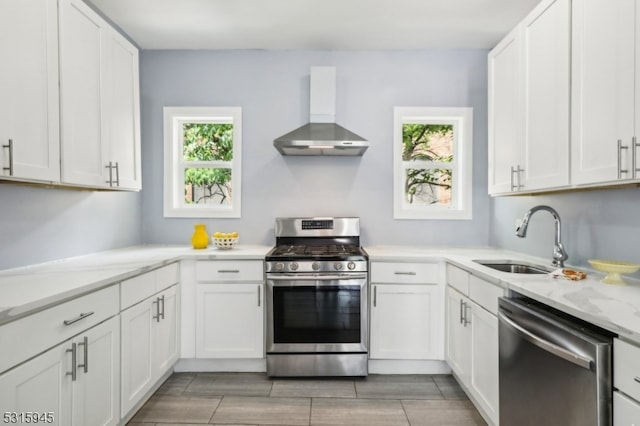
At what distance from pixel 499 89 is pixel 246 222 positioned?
→ 2.31m

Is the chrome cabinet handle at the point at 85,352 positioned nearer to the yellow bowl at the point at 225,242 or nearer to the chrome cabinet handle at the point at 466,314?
the yellow bowl at the point at 225,242

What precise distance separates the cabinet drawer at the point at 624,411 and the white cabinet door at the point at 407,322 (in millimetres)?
1584

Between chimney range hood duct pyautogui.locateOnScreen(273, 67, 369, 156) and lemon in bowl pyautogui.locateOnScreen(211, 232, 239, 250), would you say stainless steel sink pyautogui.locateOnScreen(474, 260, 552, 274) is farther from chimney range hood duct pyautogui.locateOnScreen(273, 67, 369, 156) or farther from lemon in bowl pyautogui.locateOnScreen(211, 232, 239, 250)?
lemon in bowl pyautogui.locateOnScreen(211, 232, 239, 250)

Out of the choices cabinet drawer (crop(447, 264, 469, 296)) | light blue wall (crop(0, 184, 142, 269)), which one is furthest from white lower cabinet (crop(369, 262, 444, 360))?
light blue wall (crop(0, 184, 142, 269))

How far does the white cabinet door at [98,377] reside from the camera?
155cm

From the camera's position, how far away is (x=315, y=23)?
279 cm

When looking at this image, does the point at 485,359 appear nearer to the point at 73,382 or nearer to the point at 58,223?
the point at 73,382

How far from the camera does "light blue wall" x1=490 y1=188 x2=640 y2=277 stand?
5.99 ft

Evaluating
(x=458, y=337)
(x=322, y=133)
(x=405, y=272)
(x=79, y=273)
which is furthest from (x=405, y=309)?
(x=79, y=273)

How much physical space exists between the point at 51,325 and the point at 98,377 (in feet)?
1.53

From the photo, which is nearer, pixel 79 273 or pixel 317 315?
pixel 79 273

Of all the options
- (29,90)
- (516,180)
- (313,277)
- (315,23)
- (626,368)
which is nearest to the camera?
(626,368)

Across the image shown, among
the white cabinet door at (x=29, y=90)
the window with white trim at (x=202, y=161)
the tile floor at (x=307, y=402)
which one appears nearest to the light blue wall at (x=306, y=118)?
the window with white trim at (x=202, y=161)

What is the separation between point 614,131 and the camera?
1.50m
